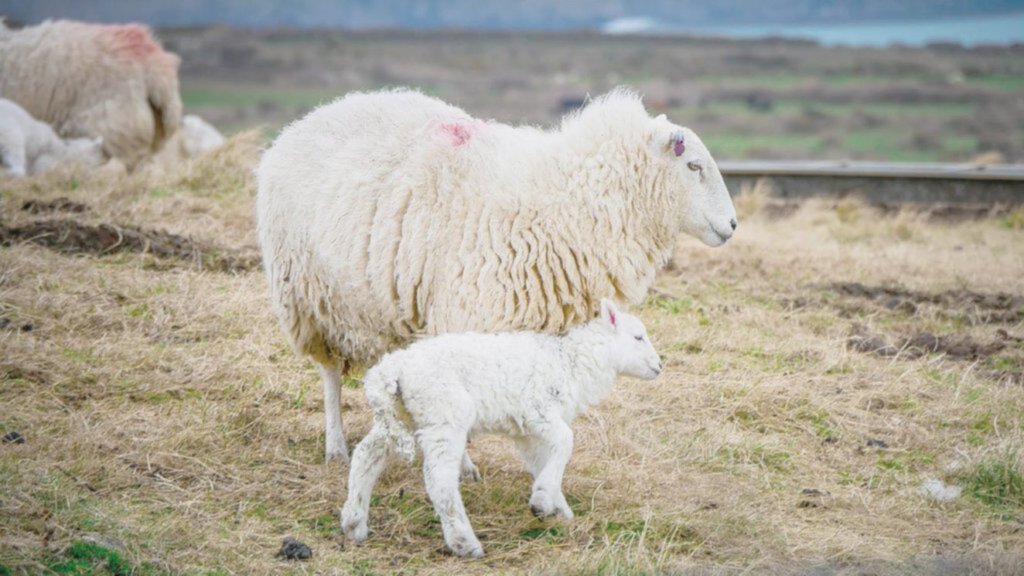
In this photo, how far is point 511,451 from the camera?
6.78m

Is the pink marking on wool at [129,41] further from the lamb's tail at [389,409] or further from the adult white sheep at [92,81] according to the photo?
the lamb's tail at [389,409]

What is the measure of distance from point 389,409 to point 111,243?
5.02 metres

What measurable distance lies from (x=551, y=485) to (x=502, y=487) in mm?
738

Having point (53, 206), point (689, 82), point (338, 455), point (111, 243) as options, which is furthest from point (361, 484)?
point (689, 82)

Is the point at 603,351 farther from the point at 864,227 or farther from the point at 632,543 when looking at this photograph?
the point at 864,227

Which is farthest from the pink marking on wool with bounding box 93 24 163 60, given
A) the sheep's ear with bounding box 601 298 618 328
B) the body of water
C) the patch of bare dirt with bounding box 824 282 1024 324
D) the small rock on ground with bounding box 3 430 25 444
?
the body of water

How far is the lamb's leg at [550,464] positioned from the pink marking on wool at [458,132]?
1.63m

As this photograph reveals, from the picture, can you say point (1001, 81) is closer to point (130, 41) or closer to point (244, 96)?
point (244, 96)

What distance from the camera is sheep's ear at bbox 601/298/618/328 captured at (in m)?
5.89

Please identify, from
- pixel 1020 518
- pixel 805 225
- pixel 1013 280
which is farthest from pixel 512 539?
pixel 805 225

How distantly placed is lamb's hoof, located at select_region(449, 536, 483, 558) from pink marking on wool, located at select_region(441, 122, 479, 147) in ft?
6.80

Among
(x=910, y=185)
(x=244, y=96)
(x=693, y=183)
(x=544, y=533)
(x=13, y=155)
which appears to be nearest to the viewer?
(x=544, y=533)

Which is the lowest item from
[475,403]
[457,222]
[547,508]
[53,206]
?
[53,206]

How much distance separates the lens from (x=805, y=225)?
13852 millimetres
